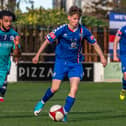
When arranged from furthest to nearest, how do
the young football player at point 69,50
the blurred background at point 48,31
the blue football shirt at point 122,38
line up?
the blurred background at point 48,31, the blue football shirt at point 122,38, the young football player at point 69,50

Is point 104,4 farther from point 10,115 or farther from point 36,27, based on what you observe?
point 10,115

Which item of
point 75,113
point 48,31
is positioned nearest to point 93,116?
point 75,113

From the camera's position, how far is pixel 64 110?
13539 millimetres

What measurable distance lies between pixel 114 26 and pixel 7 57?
55.1ft

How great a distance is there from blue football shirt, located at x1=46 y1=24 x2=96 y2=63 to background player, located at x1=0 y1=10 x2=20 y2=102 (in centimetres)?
148

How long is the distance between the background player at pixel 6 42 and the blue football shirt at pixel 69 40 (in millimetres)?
1484

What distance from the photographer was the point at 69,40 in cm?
1387

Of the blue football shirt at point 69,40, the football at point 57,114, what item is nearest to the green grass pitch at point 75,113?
the football at point 57,114

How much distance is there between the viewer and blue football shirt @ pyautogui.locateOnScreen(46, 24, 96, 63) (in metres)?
13.8

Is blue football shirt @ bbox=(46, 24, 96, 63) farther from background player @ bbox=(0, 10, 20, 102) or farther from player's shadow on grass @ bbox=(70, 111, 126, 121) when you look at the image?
background player @ bbox=(0, 10, 20, 102)

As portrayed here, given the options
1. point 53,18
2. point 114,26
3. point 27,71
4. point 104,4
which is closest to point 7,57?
point 27,71

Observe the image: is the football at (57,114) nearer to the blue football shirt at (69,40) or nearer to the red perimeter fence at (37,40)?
the blue football shirt at (69,40)

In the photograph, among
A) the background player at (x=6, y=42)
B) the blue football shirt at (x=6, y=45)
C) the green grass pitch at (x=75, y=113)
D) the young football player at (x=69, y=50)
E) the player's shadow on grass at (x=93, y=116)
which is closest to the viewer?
the green grass pitch at (x=75, y=113)

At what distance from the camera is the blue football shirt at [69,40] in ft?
45.4
